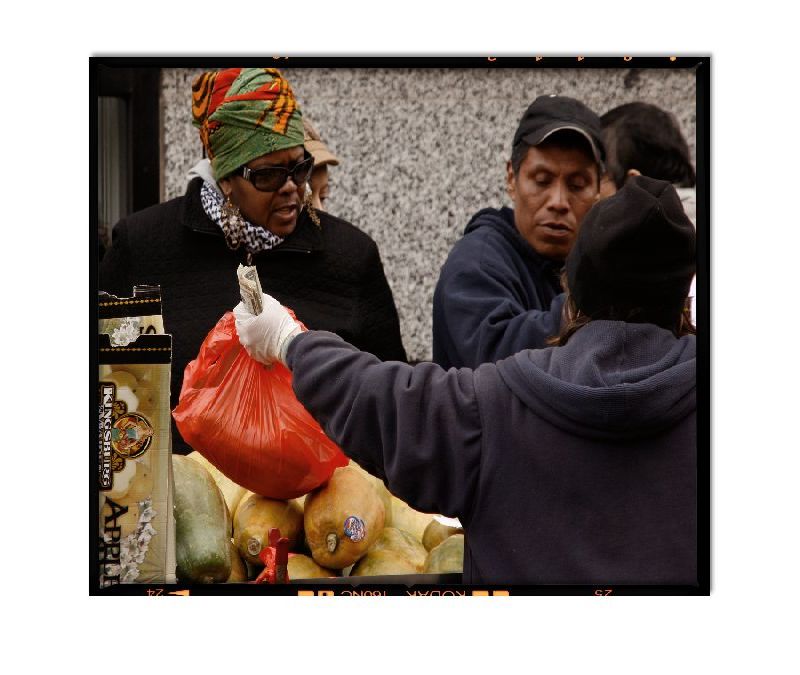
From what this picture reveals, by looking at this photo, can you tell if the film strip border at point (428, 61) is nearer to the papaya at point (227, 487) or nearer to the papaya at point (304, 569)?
the papaya at point (227, 487)

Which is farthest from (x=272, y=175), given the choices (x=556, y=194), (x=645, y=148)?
(x=645, y=148)

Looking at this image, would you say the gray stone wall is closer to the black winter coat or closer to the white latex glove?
the black winter coat

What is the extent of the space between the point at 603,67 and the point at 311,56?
827mm

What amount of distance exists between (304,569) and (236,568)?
0.64 feet

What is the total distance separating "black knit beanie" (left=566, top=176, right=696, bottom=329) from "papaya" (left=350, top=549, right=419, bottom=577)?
956mm

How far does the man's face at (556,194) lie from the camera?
313 cm

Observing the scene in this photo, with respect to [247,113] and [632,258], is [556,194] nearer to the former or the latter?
[632,258]

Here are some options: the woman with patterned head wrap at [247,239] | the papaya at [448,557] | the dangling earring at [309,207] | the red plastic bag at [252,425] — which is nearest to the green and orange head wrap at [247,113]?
the woman with patterned head wrap at [247,239]

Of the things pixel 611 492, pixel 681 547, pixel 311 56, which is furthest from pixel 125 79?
pixel 681 547

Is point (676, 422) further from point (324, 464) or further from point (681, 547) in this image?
point (324, 464)

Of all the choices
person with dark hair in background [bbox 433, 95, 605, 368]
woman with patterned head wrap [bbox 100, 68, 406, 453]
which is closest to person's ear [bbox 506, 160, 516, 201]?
person with dark hair in background [bbox 433, 95, 605, 368]

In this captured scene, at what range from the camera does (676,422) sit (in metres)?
2.54

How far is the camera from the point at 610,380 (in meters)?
2.44

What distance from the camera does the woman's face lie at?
3123 millimetres
